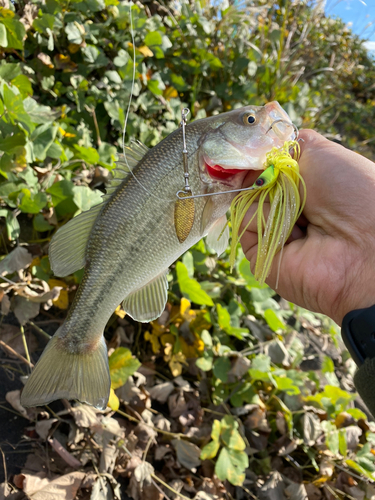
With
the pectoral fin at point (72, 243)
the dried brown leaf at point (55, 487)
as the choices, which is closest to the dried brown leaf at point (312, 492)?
the dried brown leaf at point (55, 487)

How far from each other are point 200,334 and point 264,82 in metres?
3.21

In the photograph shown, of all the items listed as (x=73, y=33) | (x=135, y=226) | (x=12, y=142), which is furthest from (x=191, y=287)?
(x=73, y=33)

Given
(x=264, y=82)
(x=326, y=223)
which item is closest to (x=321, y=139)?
(x=326, y=223)

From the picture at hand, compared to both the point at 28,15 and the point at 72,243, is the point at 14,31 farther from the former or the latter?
the point at 72,243

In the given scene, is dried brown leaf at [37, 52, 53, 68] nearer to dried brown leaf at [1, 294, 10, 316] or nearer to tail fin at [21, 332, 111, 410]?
dried brown leaf at [1, 294, 10, 316]

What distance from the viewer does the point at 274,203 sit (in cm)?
144

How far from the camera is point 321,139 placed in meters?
1.53

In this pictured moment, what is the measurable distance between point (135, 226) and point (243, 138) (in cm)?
50

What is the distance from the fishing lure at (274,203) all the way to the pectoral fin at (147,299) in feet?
1.03

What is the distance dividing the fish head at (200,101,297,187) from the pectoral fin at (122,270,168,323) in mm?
457

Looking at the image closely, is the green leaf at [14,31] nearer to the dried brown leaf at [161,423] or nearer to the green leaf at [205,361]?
the green leaf at [205,361]

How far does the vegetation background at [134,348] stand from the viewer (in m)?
2.04

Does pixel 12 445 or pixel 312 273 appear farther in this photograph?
pixel 12 445

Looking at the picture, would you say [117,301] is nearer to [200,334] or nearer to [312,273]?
[312,273]
